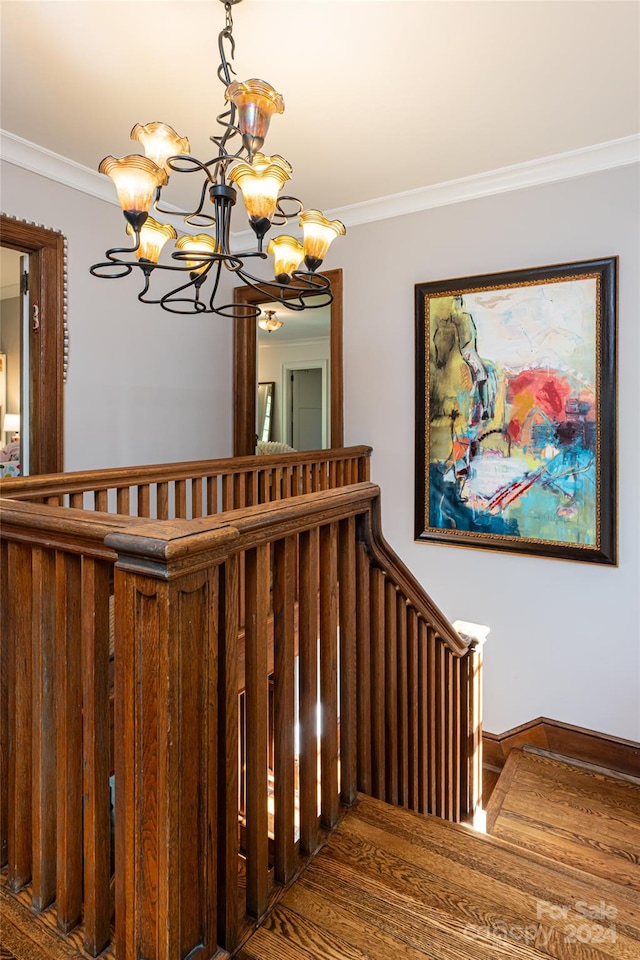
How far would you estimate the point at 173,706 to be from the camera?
0.77 metres

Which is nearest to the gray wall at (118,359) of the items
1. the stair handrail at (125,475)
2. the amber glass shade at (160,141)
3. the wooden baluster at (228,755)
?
the stair handrail at (125,475)

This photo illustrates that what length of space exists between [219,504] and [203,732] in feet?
6.19

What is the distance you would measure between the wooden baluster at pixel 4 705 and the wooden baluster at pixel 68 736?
0.21 m

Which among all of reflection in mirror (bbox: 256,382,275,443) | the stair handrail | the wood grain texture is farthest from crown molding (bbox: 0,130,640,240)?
reflection in mirror (bbox: 256,382,275,443)

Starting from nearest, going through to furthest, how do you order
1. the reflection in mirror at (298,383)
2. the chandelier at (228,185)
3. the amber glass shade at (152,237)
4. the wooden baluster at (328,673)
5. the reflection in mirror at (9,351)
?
the wooden baluster at (328,673), the chandelier at (228,185), the amber glass shade at (152,237), the reflection in mirror at (9,351), the reflection in mirror at (298,383)

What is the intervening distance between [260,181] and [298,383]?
6.48m

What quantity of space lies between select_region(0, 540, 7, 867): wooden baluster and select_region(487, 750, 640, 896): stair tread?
2.23 meters

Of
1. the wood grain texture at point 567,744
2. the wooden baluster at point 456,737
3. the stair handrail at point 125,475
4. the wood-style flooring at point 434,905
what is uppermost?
the stair handrail at point 125,475

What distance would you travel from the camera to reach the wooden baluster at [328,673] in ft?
4.09

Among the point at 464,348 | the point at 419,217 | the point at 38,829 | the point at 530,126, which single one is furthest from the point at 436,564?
the point at 38,829

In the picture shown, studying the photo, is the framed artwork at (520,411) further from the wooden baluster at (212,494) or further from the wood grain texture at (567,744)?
the wooden baluster at (212,494)

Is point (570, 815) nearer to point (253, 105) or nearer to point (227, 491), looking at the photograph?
point (227, 491)

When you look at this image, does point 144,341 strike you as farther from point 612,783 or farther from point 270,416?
point 270,416

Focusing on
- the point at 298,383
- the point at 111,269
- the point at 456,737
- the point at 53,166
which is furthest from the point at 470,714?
the point at 298,383
